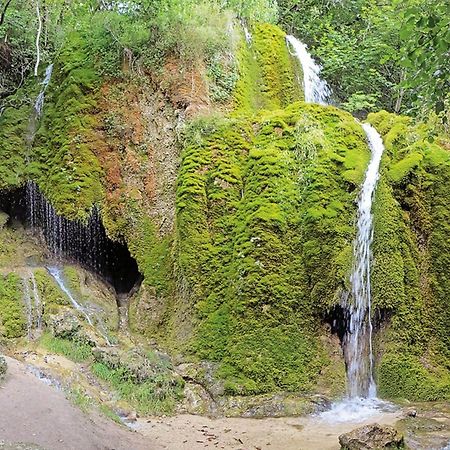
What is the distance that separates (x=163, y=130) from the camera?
12.3 m

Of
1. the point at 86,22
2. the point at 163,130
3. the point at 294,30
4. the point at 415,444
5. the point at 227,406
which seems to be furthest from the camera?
the point at 294,30

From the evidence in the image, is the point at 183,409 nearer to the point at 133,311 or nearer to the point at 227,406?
the point at 227,406

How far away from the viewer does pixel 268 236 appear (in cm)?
983

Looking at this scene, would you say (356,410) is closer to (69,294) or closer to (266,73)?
(69,294)

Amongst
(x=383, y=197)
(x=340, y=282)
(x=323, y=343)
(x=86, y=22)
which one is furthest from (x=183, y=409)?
(x=86, y=22)

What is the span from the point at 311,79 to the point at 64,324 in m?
9.18

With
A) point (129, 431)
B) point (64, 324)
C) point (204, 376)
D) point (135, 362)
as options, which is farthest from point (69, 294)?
point (129, 431)

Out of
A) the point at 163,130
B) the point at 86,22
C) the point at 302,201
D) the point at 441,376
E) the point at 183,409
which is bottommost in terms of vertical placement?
the point at 183,409

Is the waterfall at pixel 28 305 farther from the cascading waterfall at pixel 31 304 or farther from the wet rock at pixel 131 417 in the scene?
the wet rock at pixel 131 417

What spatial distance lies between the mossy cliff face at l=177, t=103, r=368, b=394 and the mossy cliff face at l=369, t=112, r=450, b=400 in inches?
23.5

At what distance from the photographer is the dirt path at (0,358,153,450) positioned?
233 inches

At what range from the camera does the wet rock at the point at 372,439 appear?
20.2ft

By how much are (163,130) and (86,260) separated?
322cm

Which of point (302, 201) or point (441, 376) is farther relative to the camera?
point (302, 201)
